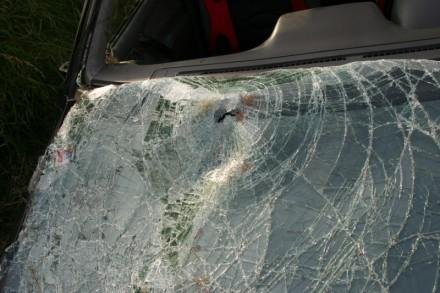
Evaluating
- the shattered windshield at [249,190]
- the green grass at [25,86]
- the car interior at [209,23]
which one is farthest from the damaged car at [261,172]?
the green grass at [25,86]

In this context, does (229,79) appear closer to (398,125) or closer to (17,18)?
(398,125)

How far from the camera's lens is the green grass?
10.5ft

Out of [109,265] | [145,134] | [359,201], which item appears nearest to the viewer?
[359,201]

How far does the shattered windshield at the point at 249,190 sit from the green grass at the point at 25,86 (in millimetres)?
1608

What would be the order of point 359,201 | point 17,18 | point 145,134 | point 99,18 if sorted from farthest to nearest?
point 17,18, point 99,18, point 145,134, point 359,201

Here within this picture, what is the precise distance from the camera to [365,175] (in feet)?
4.20

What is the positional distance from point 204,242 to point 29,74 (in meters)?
2.48

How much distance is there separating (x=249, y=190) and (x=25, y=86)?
243cm

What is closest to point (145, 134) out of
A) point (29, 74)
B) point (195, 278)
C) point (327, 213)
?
point (195, 278)

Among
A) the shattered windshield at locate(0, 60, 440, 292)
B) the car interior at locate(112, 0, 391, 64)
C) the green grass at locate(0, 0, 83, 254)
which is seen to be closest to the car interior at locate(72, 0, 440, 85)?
the car interior at locate(112, 0, 391, 64)

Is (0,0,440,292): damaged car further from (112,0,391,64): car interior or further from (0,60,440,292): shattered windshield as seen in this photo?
(112,0,391,64): car interior

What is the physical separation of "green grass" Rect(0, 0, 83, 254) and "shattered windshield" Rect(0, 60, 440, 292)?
1608 mm

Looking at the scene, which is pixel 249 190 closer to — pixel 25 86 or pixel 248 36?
pixel 248 36

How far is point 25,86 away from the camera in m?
3.36
